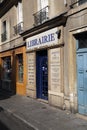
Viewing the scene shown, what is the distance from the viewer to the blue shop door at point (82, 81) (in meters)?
11.6

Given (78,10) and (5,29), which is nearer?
(78,10)

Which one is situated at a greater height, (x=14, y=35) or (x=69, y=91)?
(x=14, y=35)

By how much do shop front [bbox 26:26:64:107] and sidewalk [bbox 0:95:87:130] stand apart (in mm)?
571

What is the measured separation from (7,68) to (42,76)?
8.22 metres

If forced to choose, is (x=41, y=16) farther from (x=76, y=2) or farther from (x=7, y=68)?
(x=7, y=68)

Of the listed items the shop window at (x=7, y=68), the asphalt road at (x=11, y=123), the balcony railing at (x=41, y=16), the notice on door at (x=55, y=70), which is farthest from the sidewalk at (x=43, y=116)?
the shop window at (x=7, y=68)

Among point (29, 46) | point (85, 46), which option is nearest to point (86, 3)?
point (85, 46)

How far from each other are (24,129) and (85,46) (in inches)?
133

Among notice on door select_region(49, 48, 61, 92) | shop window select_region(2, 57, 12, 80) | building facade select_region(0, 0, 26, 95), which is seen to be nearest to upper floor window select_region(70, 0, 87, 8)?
notice on door select_region(49, 48, 61, 92)

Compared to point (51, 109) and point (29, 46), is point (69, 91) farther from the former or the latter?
point (29, 46)

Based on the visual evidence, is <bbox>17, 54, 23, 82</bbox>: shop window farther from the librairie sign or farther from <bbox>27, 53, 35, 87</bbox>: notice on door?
the librairie sign

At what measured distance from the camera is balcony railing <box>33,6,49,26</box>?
51.2 ft

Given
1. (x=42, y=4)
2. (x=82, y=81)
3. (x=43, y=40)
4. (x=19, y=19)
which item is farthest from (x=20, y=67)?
(x=82, y=81)

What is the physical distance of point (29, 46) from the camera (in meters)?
17.6
